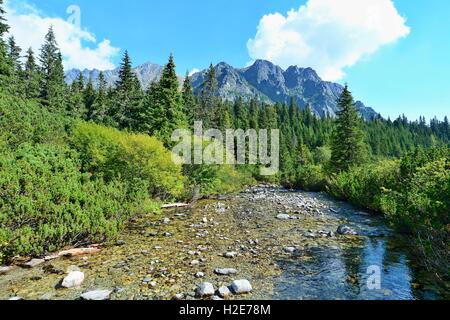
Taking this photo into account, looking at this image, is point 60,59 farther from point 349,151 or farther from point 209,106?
point 349,151

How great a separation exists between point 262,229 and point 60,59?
182 ft

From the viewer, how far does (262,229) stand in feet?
50.2

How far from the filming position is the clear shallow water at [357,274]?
773cm

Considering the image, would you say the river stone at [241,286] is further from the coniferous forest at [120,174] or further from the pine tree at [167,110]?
the pine tree at [167,110]

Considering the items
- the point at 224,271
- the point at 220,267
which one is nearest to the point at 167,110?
the point at 220,267

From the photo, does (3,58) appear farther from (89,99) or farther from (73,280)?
(73,280)

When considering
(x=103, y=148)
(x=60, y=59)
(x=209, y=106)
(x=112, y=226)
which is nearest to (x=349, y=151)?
(x=103, y=148)

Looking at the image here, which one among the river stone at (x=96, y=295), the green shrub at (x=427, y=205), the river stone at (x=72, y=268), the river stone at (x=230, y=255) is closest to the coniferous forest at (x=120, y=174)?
the green shrub at (x=427, y=205)

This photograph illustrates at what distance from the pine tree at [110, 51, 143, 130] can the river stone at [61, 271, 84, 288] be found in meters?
35.5

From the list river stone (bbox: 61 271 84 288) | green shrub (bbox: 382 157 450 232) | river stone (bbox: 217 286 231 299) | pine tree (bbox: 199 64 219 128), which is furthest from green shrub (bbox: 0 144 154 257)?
pine tree (bbox: 199 64 219 128)

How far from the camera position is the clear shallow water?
25.3ft

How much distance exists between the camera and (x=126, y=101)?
44188mm

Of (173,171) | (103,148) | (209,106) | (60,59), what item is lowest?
(173,171)

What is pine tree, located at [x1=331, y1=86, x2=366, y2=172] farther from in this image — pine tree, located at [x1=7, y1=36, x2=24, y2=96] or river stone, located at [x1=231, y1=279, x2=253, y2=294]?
pine tree, located at [x1=7, y1=36, x2=24, y2=96]
